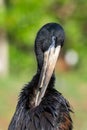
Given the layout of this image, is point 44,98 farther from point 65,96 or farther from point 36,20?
point 36,20

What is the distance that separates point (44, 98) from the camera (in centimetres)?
800

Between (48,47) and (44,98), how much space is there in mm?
597

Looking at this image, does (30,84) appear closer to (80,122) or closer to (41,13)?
(80,122)

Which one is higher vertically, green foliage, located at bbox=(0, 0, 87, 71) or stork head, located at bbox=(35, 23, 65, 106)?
stork head, located at bbox=(35, 23, 65, 106)

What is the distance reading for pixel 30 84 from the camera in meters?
8.07

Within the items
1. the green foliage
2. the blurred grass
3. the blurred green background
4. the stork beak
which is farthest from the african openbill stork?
the green foliage

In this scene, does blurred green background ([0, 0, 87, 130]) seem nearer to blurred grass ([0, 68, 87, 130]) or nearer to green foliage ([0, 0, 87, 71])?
green foliage ([0, 0, 87, 71])

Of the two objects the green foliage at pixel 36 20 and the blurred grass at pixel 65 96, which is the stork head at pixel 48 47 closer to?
the blurred grass at pixel 65 96

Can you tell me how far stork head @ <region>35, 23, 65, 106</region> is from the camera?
8.12 meters

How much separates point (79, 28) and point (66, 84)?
10.9 m

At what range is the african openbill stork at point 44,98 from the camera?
7828 mm

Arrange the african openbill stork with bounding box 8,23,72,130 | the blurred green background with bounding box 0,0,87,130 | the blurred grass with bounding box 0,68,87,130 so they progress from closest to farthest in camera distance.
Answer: the african openbill stork with bounding box 8,23,72,130 < the blurred grass with bounding box 0,68,87,130 < the blurred green background with bounding box 0,0,87,130

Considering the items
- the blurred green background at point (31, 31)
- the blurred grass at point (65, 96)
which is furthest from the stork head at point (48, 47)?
the blurred green background at point (31, 31)

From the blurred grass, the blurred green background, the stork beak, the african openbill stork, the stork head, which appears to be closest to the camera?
the african openbill stork
